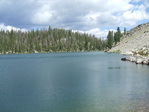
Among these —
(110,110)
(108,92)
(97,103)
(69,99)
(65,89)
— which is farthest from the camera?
(65,89)

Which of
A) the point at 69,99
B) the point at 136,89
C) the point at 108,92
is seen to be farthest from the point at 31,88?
the point at 136,89

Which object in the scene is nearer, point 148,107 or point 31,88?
point 148,107

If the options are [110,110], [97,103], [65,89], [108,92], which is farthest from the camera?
[65,89]

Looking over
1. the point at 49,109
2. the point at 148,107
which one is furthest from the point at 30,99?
the point at 148,107

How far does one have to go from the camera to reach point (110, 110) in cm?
2150

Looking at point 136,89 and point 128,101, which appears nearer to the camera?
point 128,101

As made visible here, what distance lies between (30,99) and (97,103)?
10349mm

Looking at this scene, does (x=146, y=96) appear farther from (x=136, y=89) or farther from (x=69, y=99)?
(x=69, y=99)

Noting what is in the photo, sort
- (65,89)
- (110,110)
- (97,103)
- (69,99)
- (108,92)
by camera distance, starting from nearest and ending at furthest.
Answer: (110,110), (97,103), (69,99), (108,92), (65,89)

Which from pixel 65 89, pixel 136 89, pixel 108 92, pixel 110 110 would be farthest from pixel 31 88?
pixel 136 89

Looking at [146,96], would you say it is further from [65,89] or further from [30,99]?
[30,99]

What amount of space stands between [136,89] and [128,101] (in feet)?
25.5

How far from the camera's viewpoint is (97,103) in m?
24.2

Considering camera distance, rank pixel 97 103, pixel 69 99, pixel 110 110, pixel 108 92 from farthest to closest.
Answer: pixel 108 92, pixel 69 99, pixel 97 103, pixel 110 110
